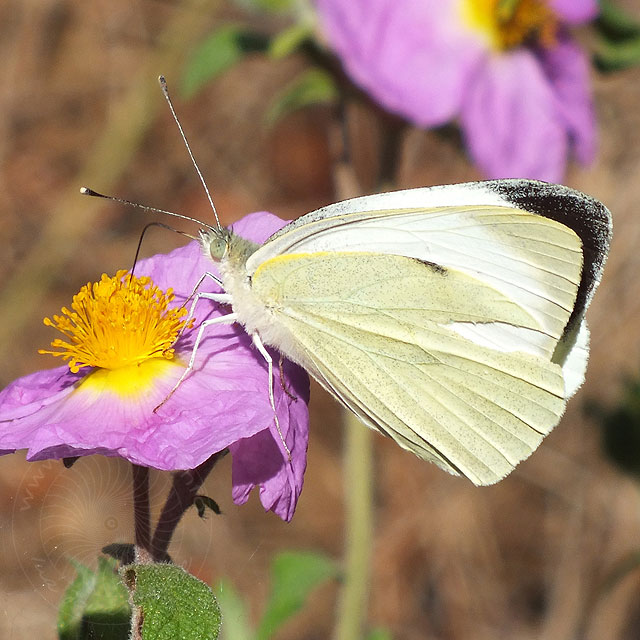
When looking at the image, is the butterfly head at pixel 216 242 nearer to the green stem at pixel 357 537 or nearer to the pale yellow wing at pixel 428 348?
the pale yellow wing at pixel 428 348

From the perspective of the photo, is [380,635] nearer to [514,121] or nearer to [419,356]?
[419,356]

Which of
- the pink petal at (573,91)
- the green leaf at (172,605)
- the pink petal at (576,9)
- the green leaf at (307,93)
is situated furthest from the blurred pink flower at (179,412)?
the pink petal at (576,9)

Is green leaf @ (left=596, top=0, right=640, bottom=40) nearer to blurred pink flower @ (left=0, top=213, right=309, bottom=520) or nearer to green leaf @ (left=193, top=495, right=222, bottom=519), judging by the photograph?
blurred pink flower @ (left=0, top=213, right=309, bottom=520)

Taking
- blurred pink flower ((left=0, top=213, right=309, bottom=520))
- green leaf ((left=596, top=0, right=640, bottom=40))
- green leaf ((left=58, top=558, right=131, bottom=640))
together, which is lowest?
green leaf ((left=58, top=558, right=131, bottom=640))

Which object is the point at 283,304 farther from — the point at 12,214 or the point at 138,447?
the point at 12,214

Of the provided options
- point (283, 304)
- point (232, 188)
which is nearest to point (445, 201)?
point (283, 304)

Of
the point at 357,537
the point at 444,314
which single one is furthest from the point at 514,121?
the point at 357,537

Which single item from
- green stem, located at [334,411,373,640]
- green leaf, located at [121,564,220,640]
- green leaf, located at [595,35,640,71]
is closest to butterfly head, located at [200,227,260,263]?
green leaf, located at [121,564,220,640]
